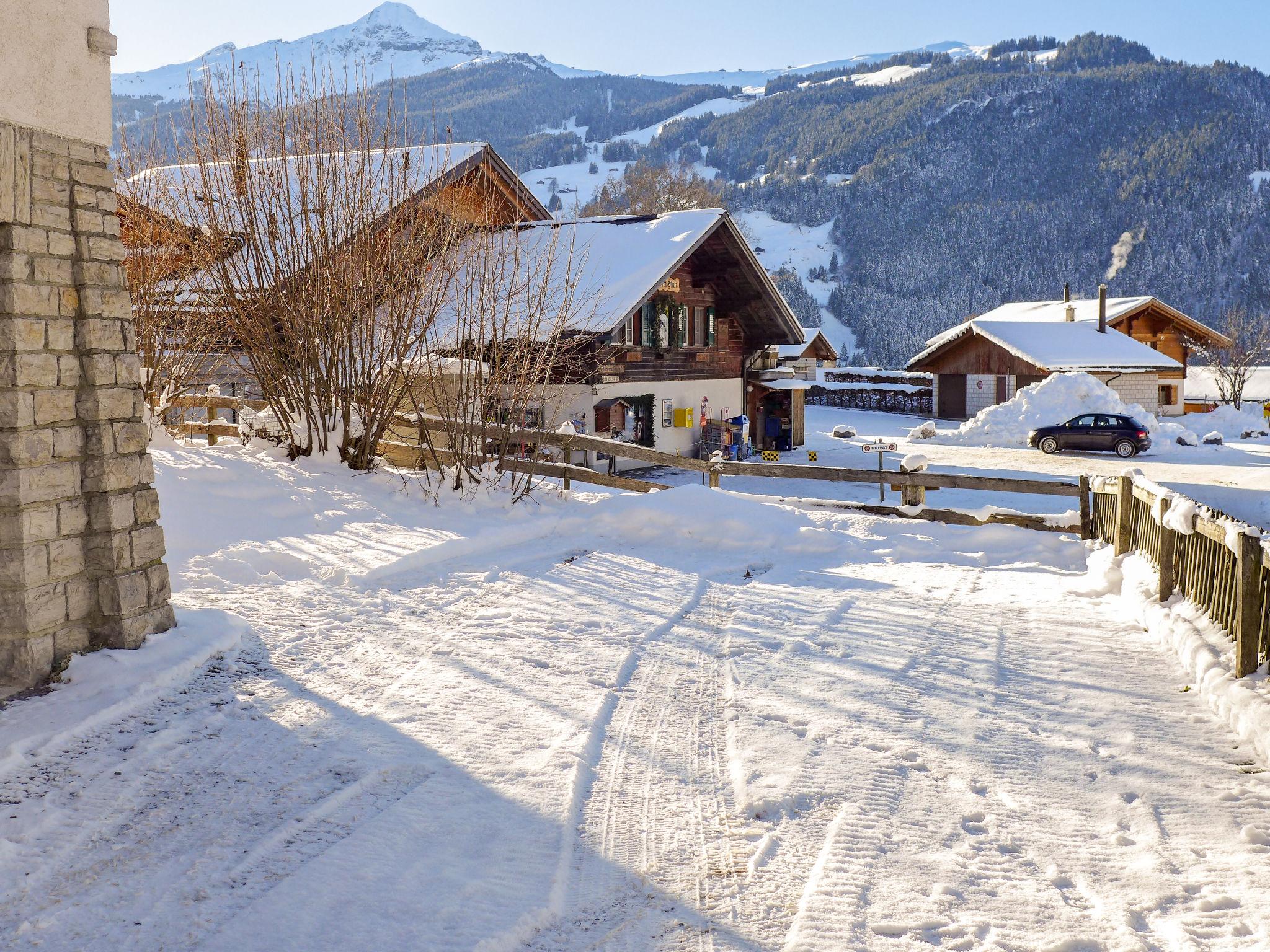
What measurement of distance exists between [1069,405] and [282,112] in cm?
3126

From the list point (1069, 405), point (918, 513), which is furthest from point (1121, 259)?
point (918, 513)

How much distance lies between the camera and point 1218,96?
142 metres

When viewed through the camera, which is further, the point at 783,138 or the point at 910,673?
the point at 783,138

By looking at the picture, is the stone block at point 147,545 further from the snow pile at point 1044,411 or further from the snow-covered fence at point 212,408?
the snow pile at point 1044,411

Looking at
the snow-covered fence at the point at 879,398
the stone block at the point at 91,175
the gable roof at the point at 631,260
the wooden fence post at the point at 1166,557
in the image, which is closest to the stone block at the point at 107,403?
the stone block at the point at 91,175

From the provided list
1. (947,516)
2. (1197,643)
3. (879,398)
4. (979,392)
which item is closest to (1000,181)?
(879,398)

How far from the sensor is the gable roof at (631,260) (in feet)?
70.6

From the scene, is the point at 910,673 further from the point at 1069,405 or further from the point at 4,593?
the point at 1069,405

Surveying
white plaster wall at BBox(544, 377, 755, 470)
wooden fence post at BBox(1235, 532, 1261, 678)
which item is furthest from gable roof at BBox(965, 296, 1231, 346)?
wooden fence post at BBox(1235, 532, 1261, 678)

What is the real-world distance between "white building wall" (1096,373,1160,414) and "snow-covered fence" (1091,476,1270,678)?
37.1 metres

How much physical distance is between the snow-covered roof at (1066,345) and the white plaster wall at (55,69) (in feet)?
133

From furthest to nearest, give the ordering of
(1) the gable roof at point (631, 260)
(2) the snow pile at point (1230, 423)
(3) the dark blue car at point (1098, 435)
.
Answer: (2) the snow pile at point (1230, 423)
(3) the dark blue car at point (1098, 435)
(1) the gable roof at point (631, 260)

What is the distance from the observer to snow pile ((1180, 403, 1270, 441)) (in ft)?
125

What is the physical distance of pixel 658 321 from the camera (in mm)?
26219
